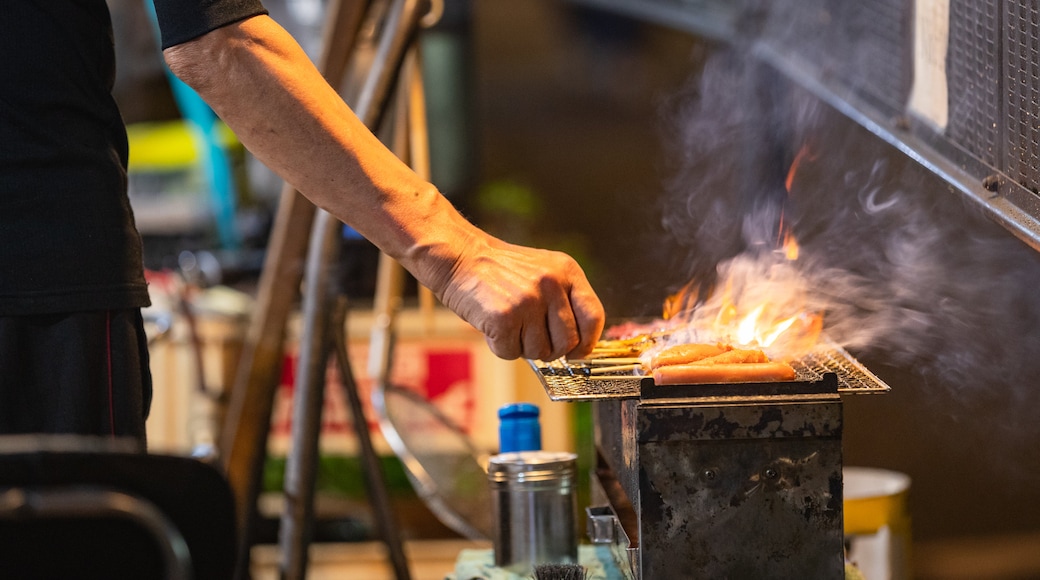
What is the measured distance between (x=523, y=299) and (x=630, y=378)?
280mm

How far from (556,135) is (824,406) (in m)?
4.72

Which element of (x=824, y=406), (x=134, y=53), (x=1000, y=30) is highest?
(x=134, y=53)

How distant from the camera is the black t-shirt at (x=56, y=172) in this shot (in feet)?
5.38

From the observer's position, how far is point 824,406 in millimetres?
1599

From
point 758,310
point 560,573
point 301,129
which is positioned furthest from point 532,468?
point 301,129

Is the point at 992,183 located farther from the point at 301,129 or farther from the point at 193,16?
the point at 193,16

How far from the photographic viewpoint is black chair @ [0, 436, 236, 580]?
111cm

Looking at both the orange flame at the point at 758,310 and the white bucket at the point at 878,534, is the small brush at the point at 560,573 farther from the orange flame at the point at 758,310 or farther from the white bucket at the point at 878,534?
the white bucket at the point at 878,534

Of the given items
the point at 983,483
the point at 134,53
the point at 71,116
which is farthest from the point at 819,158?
the point at 134,53

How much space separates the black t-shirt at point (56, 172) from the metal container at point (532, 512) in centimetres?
84

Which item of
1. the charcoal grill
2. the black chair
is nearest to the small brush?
the charcoal grill

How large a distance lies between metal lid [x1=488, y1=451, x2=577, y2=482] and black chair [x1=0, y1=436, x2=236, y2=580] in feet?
3.32

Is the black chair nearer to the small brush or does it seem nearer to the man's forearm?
the man's forearm

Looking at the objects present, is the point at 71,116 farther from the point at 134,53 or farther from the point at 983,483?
the point at 134,53
